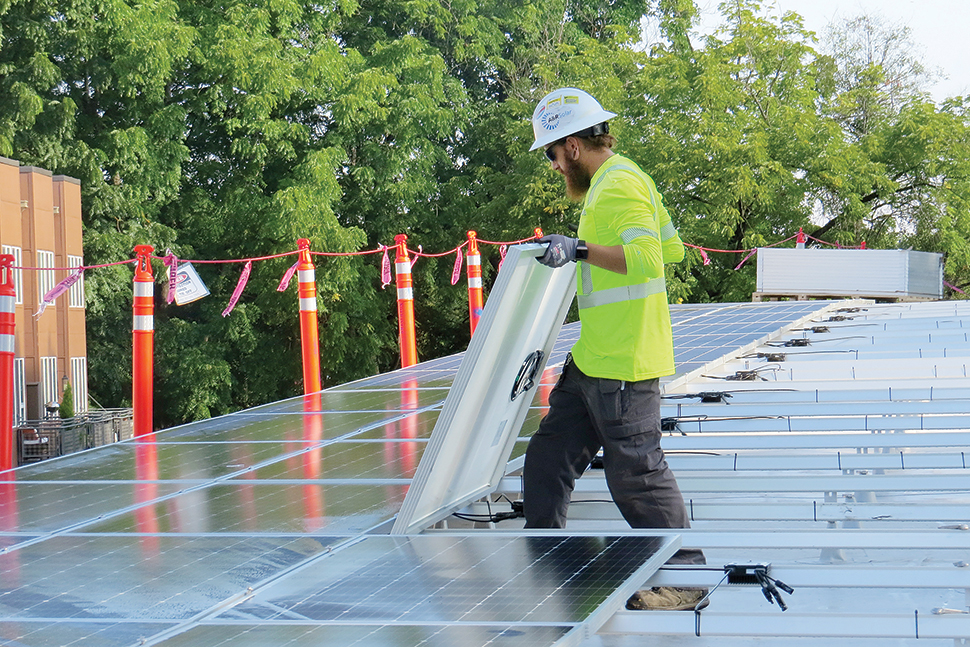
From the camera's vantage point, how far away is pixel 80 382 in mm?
27391

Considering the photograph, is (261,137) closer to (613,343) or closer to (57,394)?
(57,394)

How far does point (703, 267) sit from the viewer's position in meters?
33.7

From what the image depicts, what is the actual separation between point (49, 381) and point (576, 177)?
24.6 m

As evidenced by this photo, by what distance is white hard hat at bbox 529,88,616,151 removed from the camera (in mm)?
4035

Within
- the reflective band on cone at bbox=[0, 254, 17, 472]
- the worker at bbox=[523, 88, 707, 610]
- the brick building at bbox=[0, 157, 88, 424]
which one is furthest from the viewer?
the brick building at bbox=[0, 157, 88, 424]

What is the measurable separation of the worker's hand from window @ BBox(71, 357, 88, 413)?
82.0 feet

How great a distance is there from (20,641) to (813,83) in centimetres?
3296

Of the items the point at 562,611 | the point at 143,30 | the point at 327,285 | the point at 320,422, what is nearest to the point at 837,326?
the point at 320,422

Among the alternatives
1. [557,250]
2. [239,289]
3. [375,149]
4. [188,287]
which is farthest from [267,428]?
[375,149]

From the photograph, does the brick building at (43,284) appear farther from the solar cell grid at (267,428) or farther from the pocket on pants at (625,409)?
the pocket on pants at (625,409)

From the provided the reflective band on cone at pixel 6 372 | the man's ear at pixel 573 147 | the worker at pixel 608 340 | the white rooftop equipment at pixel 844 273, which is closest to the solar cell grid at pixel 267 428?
the reflective band on cone at pixel 6 372

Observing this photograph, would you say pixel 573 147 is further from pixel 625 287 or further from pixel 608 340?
pixel 608 340

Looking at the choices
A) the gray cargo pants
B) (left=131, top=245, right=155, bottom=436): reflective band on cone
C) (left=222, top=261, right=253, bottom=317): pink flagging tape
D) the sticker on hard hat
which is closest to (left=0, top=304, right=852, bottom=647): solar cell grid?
the gray cargo pants

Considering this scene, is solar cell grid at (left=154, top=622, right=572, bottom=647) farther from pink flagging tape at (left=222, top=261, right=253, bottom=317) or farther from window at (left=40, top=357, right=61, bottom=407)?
window at (left=40, top=357, right=61, bottom=407)
